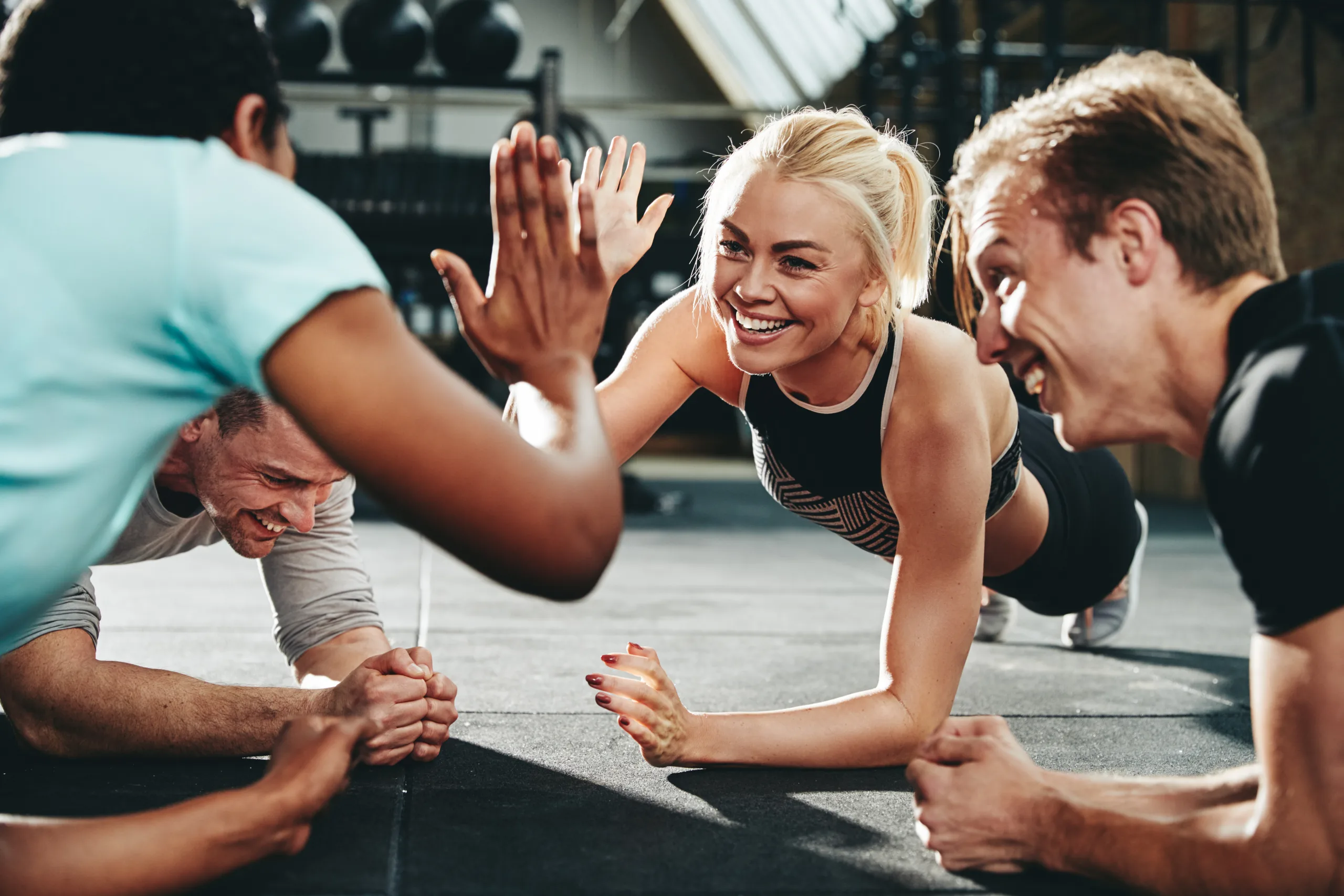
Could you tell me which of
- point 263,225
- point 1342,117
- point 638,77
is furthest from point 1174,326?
point 638,77

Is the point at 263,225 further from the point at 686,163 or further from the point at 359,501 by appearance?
the point at 686,163

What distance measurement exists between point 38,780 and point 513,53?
5.97 m

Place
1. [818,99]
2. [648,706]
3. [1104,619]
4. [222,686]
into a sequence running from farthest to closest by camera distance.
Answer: [818,99], [1104,619], [222,686], [648,706]

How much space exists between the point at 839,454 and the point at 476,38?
18.0 feet

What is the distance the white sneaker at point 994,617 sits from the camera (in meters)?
3.03

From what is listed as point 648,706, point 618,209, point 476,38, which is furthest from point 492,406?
point 476,38

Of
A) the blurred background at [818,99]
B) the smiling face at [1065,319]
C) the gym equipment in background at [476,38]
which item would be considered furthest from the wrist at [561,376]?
the gym equipment in background at [476,38]

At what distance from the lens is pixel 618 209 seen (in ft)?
4.38

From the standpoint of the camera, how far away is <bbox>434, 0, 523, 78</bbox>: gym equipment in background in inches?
268

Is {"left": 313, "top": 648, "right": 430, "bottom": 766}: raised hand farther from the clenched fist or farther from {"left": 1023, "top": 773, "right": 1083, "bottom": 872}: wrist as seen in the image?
{"left": 1023, "top": 773, "right": 1083, "bottom": 872}: wrist

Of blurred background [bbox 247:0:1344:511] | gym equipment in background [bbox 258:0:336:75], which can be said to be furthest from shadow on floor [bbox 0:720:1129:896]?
gym equipment in background [bbox 258:0:336:75]

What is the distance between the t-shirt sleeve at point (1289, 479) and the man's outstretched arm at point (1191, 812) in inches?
1.1

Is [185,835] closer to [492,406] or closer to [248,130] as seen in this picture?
[492,406]

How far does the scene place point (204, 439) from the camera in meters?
1.72
